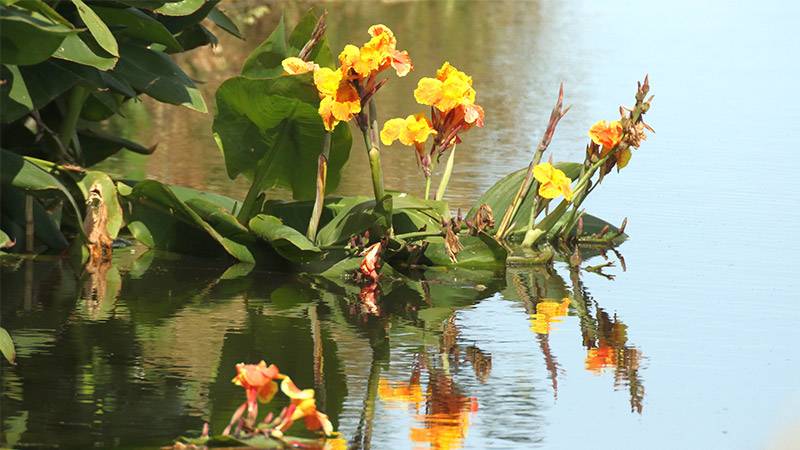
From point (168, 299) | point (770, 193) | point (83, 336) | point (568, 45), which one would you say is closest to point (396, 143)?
point (770, 193)

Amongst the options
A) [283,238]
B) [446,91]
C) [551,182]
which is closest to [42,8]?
[283,238]

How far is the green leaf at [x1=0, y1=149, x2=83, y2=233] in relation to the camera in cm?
600

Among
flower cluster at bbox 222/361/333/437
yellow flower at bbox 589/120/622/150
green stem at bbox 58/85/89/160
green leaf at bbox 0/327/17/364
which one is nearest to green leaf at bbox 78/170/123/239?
green stem at bbox 58/85/89/160

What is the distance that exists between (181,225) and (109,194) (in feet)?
1.09

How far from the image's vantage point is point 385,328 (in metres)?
5.37

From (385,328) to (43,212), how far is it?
1611 millimetres

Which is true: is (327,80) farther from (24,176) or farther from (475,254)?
(24,176)

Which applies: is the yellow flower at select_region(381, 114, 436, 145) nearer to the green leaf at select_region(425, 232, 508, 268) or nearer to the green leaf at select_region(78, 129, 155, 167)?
the green leaf at select_region(425, 232, 508, 268)

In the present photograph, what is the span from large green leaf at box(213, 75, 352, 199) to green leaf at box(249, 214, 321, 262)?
0.17 m

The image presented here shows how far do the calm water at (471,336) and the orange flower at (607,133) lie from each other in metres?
0.50

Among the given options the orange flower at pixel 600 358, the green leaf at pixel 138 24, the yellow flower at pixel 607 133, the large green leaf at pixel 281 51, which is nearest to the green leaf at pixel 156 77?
the green leaf at pixel 138 24

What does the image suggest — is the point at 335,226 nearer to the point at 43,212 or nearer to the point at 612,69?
the point at 43,212

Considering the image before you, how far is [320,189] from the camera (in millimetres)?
6102

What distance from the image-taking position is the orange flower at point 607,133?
640 cm
